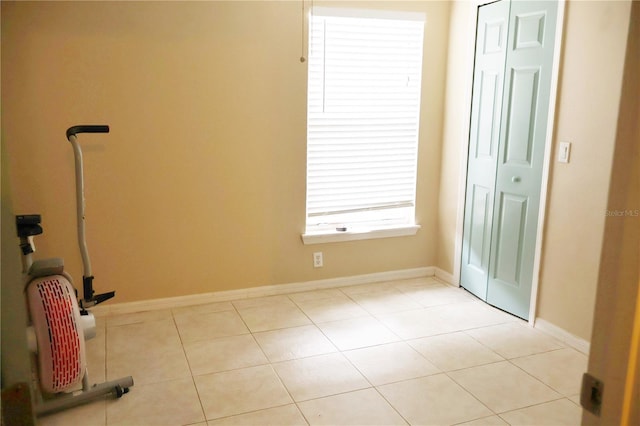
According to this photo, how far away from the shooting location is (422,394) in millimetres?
2527

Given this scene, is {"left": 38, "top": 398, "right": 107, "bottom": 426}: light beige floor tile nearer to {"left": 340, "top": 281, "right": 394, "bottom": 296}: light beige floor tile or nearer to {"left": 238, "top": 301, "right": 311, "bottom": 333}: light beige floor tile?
{"left": 238, "top": 301, "right": 311, "bottom": 333}: light beige floor tile

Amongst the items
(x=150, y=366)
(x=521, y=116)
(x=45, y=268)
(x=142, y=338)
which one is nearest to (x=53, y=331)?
(x=45, y=268)

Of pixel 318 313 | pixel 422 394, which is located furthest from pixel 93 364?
pixel 422 394

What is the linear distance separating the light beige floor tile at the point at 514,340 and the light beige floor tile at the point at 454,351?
0.07 metres

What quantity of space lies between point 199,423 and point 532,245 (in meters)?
2.32

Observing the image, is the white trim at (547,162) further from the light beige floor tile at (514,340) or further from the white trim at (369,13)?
the white trim at (369,13)

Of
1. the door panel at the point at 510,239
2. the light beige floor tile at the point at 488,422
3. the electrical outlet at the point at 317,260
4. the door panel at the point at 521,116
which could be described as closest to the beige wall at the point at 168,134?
the electrical outlet at the point at 317,260

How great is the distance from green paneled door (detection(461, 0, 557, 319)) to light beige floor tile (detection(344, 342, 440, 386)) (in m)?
1.01

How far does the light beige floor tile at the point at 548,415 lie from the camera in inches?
90.9

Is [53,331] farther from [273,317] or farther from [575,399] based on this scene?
[575,399]

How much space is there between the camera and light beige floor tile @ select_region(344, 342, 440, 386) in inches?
106

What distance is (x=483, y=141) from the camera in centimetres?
369

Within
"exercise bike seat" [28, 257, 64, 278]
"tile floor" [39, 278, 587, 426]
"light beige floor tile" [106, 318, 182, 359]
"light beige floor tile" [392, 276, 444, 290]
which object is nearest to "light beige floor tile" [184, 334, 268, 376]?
"tile floor" [39, 278, 587, 426]

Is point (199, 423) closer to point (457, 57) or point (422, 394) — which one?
point (422, 394)
